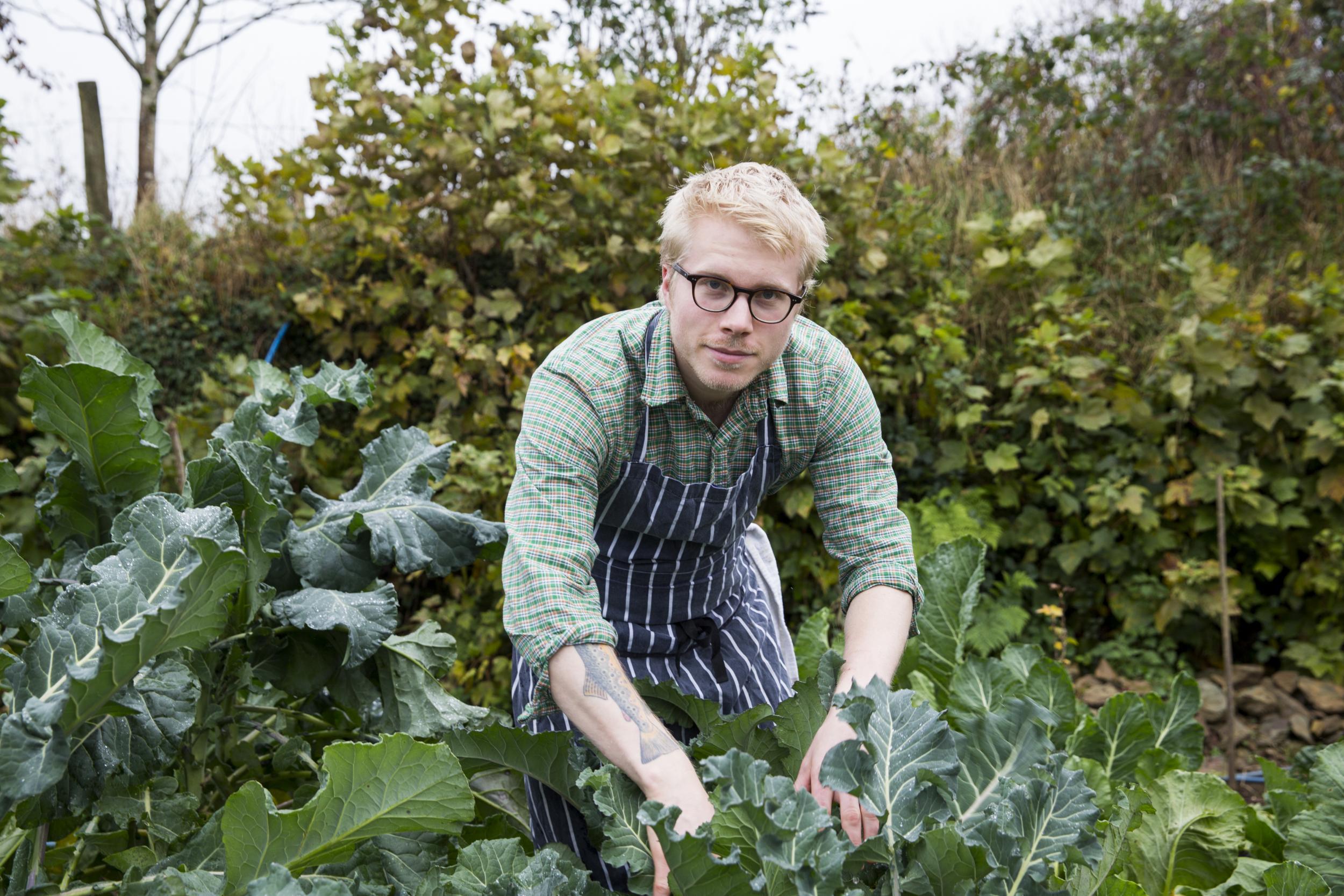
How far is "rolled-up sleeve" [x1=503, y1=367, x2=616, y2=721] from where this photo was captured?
1.49 m

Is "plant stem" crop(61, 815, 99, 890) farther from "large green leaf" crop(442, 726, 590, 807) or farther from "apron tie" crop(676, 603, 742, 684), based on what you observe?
"apron tie" crop(676, 603, 742, 684)

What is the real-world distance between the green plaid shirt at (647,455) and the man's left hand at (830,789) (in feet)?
1.15

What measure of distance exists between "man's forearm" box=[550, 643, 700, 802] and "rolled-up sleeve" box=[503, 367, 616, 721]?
3 cm

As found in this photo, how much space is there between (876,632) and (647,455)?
1.72ft

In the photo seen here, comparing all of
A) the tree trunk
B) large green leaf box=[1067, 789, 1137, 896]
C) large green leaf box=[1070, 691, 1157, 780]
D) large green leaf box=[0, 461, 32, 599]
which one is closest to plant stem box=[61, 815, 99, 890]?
large green leaf box=[0, 461, 32, 599]

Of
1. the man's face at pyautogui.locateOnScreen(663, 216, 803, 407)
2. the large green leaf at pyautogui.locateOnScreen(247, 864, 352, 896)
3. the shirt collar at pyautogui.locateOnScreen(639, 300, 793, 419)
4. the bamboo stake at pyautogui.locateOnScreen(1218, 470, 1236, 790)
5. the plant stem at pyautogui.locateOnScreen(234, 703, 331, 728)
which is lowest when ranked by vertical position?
the bamboo stake at pyautogui.locateOnScreen(1218, 470, 1236, 790)

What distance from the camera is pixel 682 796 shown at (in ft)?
4.36

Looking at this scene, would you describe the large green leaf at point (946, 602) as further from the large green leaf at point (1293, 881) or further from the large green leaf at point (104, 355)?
the large green leaf at point (104, 355)

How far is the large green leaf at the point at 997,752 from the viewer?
138 centimetres

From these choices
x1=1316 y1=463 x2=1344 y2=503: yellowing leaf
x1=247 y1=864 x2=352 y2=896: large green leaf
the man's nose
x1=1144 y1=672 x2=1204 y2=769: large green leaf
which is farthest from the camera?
x1=1316 y1=463 x2=1344 y2=503: yellowing leaf

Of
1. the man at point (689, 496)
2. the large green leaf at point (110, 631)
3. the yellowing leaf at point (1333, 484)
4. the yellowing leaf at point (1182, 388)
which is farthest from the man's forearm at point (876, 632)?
the yellowing leaf at point (1333, 484)

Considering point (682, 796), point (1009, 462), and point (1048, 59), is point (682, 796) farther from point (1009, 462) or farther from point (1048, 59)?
point (1048, 59)

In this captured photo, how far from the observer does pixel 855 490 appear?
1.85 m

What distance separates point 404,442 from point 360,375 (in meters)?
0.17
